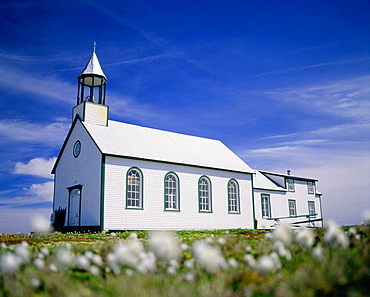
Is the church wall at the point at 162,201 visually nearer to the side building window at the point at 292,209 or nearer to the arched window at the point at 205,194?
the arched window at the point at 205,194

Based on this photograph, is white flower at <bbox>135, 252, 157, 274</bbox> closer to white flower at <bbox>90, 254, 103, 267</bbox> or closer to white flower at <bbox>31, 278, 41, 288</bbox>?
white flower at <bbox>90, 254, 103, 267</bbox>

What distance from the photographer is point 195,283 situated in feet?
11.9

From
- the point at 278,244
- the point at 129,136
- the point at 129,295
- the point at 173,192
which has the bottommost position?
the point at 129,295

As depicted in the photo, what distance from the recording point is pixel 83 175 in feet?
67.9

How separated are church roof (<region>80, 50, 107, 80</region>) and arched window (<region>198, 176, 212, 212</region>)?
9423mm

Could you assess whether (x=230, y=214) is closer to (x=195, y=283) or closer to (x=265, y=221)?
(x=265, y=221)

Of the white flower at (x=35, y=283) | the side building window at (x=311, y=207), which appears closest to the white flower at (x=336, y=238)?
the white flower at (x=35, y=283)

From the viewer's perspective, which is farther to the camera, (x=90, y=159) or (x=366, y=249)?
(x=90, y=159)

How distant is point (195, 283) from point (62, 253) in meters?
1.49

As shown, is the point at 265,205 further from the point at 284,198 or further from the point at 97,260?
the point at 97,260

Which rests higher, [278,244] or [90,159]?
[90,159]

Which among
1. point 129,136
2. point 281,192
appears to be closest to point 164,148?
point 129,136

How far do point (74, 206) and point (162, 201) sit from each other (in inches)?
209

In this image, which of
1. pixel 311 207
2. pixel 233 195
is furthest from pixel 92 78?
pixel 311 207
